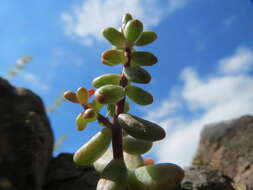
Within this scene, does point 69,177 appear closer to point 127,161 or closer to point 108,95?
point 127,161

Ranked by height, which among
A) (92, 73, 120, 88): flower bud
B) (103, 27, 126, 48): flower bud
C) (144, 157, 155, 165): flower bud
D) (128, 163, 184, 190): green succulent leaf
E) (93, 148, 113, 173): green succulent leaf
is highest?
(103, 27, 126, 48): flower bud

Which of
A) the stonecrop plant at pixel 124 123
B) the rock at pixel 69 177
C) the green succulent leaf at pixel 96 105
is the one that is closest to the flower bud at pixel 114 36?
the stonecrop plant at pixel 124 123

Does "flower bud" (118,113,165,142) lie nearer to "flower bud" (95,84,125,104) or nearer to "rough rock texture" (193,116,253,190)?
"flower bud" (95,84,125,104)

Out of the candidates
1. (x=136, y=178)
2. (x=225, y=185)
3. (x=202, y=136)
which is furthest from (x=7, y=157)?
(x=202, y=136)

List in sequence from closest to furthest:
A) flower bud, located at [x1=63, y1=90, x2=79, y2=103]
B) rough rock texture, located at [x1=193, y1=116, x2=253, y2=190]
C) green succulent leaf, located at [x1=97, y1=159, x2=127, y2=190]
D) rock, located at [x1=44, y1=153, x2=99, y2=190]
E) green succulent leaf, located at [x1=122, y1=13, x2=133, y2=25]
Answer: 1. green succulent leaf, located at [x1=97, y1=159, x2=127, y2=190]
2. flower bud, located at [x1=63, y1=90, x2=79, y2=103]
3. green succulent leaf, located at [x1=122, y1=13, x2=133, y2=25]
4. rock, located at [x1=44, y1=153, x2=99, y2=190]
5. rough rock texture, located at [x1=193, y1=116, x2=253, y2=190]

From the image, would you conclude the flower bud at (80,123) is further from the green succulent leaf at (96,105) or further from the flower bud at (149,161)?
the flower bud at (149,161)

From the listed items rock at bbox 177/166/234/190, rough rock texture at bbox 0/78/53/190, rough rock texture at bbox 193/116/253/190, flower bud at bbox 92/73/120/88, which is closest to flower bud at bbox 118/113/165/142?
flower bud at bbox 92/73/120/88

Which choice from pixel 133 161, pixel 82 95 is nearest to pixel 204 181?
pixel 133 161
